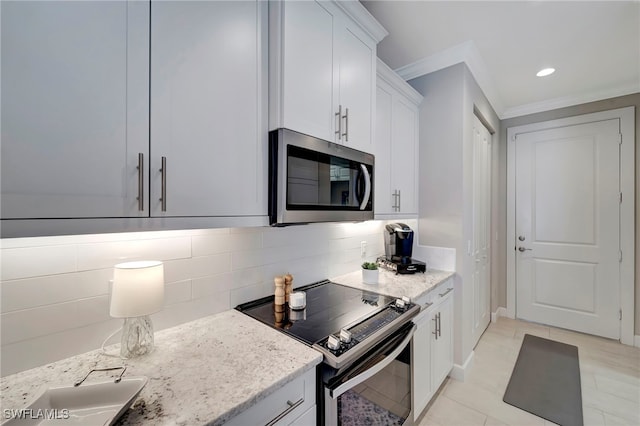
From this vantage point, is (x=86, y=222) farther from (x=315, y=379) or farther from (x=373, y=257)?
(x=373, y=257)

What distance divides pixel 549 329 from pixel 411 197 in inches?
103

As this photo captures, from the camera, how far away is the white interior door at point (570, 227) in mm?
2887

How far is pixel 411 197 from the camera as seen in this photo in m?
2.37

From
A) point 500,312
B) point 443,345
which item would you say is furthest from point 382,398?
point 500,312

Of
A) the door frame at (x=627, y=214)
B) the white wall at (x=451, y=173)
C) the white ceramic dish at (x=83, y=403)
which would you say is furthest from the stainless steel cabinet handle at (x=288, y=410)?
the door frame at (x=627, y=214)

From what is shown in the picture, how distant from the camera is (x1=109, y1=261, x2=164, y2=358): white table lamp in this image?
0.91 metres

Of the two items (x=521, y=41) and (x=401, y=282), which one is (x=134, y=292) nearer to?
(x=401, y=282)

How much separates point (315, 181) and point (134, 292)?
850 millimetres

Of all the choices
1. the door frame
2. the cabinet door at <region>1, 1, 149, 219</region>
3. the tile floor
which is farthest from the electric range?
the door frame

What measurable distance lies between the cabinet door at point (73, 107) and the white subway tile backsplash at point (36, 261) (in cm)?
37

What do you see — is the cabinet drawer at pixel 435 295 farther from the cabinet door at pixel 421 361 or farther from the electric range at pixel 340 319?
the electric range at pixel 340 319

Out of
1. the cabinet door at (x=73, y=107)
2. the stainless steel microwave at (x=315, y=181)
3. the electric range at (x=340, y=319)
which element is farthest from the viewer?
the stainless steel microwave at (x=315, y=181)

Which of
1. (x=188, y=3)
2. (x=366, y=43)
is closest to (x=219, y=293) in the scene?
(x=188, y=3)

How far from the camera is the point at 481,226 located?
2783 millimetres
